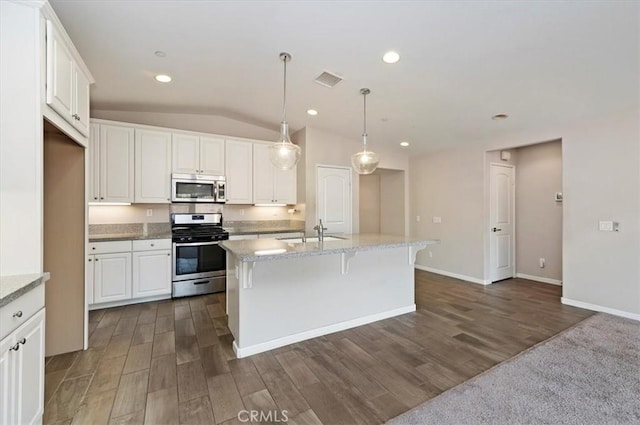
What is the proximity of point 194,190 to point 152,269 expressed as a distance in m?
1.27

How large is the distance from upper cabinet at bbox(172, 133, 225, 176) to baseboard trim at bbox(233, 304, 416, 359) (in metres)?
2.80

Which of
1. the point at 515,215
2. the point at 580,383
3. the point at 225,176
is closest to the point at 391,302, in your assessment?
the point at 580,383

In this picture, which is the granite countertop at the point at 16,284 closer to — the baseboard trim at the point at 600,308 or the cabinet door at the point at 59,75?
Answer: the cabinet door at the point at 59,75

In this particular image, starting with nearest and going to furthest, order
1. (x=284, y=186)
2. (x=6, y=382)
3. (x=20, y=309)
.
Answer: (x=6, y=382) < (x=20, y=309) < (x=284, y=186)

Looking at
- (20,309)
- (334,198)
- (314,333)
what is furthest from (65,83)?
(334,198)

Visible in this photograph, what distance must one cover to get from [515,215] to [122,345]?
6.30m

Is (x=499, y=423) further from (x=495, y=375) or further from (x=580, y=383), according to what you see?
(x=580, y=383)

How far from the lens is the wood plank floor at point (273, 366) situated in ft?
6.03

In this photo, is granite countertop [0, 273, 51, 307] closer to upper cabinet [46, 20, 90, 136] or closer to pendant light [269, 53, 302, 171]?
upper cabinet [46, 20, 90, 136]

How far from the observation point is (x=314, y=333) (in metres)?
2.87

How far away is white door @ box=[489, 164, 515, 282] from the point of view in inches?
196

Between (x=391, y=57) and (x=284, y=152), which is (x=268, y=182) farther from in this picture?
(x=391, y=57)
